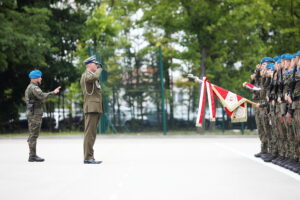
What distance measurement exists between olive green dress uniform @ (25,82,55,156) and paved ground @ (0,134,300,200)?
0.63m

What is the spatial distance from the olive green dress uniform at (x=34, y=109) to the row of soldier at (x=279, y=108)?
14.9 feet

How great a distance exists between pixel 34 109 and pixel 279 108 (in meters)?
5.37

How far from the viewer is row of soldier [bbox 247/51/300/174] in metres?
11.8

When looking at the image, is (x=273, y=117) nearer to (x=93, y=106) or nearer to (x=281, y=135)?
(x=281, y=135)

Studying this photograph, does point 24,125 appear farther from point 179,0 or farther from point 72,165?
point 72,165

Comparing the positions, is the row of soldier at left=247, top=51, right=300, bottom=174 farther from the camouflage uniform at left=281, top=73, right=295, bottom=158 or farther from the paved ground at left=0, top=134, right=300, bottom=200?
the paved ground at left=0, top=134, right=300, bottom=200

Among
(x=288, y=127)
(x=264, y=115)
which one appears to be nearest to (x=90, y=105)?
(x=264, y=115)

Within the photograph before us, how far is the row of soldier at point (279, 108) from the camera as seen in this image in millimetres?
11805

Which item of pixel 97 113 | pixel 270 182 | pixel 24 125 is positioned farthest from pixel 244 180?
pixel 24 125

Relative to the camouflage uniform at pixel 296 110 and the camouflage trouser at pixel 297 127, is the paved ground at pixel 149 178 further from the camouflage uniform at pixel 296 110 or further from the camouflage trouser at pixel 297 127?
the camouflage uniform at pixel 296 110

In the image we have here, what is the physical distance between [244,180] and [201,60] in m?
21.5

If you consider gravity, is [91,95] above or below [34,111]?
above

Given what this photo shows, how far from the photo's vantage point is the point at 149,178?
11383 mm

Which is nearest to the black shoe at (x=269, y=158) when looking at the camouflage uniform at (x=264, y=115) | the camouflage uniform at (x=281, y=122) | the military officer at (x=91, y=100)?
the camouflage uniform at (x=264, y=115)
